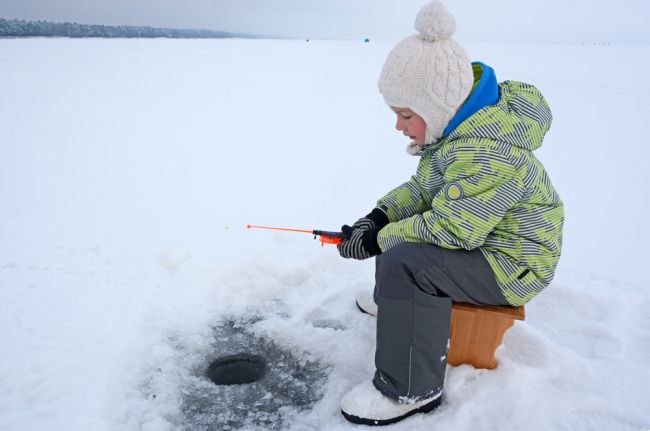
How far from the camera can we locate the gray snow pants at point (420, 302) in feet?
5.58

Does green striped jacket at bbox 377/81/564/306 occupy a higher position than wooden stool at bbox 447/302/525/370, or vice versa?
green striped jacket at bbox 377/81/564/306

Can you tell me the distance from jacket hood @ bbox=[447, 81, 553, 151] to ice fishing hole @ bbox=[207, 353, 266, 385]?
1297mm

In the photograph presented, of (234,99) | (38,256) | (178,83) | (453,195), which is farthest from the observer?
(178,83)

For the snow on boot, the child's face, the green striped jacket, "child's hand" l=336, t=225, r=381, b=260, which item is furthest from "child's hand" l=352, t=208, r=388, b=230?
the snow on boot

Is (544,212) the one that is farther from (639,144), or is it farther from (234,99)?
(234,99)

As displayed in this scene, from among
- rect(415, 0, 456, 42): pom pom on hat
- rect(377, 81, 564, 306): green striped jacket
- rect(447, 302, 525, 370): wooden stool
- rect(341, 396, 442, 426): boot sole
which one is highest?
rect(415, 0, 456, 42): pom pom on hat

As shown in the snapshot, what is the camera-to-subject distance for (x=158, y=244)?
301cm

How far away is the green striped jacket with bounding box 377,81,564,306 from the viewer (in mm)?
1605

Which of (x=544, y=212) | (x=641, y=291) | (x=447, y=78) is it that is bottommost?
(x=641, y=291)

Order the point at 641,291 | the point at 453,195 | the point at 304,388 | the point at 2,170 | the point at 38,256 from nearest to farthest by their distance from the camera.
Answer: the point at 453,195
the point at 304,388
the point at 641,291
the point at 38,256
the point at 2,170

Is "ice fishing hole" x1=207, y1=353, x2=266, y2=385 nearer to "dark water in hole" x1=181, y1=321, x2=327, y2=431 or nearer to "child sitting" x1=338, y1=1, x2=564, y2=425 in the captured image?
"dark water in hole" x1=181, y1=321, x2=327, y2=431

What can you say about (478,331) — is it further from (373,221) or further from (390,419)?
(373,221)

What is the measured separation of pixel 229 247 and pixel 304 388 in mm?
1251

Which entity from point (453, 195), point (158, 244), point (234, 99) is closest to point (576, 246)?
point (453, 195)
